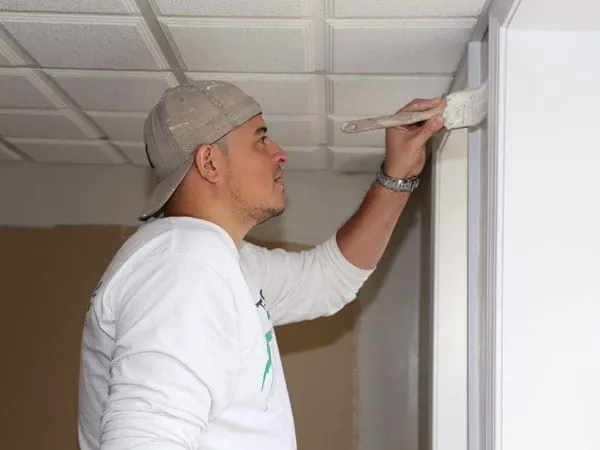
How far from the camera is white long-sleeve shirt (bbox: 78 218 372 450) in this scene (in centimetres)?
132

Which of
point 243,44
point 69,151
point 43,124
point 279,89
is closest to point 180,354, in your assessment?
point 243,44

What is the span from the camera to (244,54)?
205cm

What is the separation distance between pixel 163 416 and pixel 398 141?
1.03 metres

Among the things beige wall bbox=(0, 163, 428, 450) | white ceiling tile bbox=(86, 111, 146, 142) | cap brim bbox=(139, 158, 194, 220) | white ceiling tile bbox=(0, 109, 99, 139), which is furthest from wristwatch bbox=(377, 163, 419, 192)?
white ceiling tile bbox=(0, 109, 99, 139)

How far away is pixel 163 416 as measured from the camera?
131cm

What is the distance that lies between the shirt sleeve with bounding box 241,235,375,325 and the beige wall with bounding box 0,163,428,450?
2.64 ft

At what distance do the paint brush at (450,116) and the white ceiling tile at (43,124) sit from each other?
118 centimetres

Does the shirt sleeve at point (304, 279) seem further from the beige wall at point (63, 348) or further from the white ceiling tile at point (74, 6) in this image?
the beige wall at point (63, 348)

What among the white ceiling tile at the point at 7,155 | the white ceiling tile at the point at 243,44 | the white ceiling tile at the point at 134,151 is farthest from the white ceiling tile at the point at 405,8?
the white ceiling tile at the point at 7,155

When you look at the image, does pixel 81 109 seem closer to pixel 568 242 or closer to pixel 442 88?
pixel 442 88

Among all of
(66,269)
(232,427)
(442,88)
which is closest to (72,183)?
(66,269)

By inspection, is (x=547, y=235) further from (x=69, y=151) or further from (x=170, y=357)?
(x=69, y=151)

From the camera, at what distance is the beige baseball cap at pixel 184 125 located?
5.62 ft

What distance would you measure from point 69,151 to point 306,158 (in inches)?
36.4
